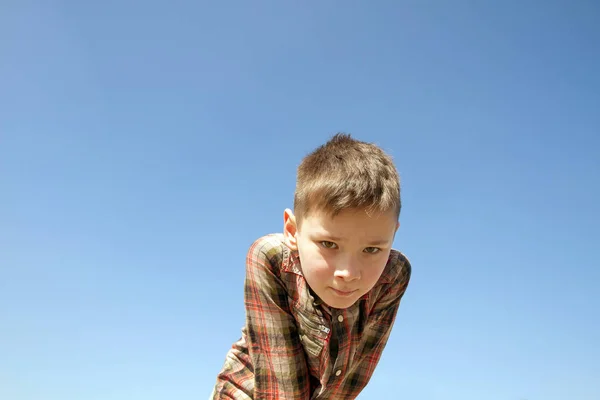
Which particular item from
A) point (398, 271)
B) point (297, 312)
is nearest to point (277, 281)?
point (297, 312)

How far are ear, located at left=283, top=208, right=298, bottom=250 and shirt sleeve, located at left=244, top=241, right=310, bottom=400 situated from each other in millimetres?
294

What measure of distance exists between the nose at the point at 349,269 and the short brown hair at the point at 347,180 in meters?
0.38

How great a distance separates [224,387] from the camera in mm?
5516

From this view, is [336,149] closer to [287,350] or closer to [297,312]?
[297,312]

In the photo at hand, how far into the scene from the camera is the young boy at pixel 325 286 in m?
4.45

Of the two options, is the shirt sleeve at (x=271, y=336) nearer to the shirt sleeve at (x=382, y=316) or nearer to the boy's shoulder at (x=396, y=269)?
the shirt sleeve at (x=382, y=316)

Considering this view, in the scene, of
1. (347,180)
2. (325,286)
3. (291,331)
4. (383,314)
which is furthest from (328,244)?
(383,314)

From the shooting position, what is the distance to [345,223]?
438 centimetres

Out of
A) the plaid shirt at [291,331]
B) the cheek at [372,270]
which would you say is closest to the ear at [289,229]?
the plaid shirt at [291,331]

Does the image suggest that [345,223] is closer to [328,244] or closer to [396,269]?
[328,244]

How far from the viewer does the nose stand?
440 centimetres

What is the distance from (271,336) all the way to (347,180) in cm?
162

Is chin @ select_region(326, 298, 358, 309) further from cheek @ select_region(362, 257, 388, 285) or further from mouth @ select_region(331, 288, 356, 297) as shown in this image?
cheek @ select_region(362, 257, 388, 285)

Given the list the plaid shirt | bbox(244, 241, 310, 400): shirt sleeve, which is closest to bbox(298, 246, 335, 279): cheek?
the plaid shirt
